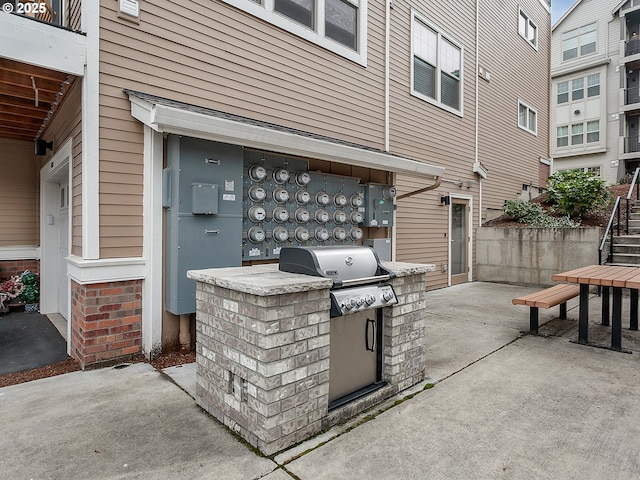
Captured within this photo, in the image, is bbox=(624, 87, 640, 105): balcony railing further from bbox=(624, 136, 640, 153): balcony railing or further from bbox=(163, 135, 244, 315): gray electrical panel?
bbox=(163, 135, 244, 315): gray electrical panel

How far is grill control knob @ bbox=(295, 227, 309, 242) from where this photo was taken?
500 cm

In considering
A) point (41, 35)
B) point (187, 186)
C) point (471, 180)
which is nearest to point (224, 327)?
point (187, 186)

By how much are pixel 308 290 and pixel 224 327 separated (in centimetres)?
64

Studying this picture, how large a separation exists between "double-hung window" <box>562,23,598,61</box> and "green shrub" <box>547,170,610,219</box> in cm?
1464

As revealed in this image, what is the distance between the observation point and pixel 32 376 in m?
3.35

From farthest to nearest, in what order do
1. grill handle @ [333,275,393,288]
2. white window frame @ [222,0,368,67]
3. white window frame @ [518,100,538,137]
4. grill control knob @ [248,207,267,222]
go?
1. white window frame @ [518,100,538,137]
2. white window frame @ [222,0,368,67]
3. grill control knob @ [248,207,267,222]
4. grill handle @ [333,275,393,288]

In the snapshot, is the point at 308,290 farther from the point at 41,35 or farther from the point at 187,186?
the point at 41,35

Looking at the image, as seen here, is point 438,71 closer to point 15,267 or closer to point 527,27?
point 527,27

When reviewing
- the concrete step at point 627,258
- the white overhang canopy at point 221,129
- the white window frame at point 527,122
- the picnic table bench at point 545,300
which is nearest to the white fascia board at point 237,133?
the white overhang canopy at point 221,129

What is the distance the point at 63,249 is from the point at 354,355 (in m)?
4.67

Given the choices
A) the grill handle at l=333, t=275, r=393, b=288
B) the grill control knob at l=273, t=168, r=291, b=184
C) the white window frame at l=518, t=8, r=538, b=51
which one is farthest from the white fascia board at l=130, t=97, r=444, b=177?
the white window frame at l=518, t=8, r=538, b=51

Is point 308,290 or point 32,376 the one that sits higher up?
point 308,290

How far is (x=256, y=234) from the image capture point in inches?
177

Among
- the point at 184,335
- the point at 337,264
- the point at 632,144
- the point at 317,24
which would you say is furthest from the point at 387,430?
the point at 632,144
